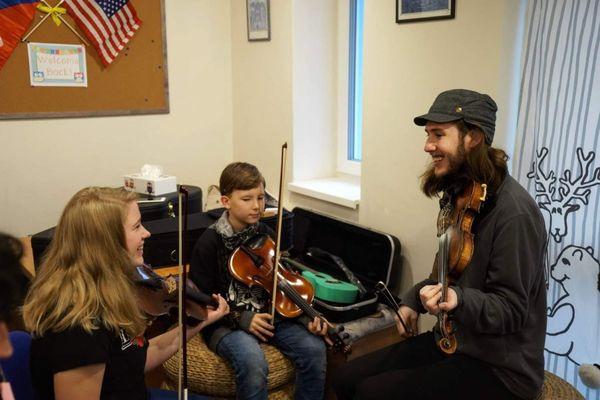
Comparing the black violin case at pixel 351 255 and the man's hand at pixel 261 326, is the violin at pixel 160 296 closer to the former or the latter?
the man's hand at pixel 261 326

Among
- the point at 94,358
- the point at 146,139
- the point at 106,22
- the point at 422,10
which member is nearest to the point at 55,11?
the point at 106,22

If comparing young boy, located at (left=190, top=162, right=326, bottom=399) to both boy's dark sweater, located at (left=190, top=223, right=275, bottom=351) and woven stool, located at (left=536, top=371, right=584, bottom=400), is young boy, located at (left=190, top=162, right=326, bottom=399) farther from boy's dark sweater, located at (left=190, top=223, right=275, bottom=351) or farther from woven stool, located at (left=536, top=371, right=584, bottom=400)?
woven stool, located at (left=536, top=371, right=584, bottom=400)

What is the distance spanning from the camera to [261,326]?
73.9 inches

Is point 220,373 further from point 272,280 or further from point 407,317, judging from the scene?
point 407,317

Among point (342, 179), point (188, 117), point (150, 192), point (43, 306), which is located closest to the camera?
point (43, 306)

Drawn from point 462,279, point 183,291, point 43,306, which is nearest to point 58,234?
point 43,306

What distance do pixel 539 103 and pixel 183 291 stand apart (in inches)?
50.7

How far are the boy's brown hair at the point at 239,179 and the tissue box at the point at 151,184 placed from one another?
809 mm

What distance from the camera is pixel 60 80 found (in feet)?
9.32

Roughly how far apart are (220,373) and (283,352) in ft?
0.73

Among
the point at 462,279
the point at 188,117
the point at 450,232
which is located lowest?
the point at 462,279

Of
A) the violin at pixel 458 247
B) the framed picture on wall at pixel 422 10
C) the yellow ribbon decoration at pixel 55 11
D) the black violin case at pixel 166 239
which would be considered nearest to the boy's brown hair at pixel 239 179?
the black violin case at pixel 166 239

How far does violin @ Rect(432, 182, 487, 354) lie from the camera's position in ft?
4.54

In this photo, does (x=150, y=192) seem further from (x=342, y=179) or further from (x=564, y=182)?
(x=564, y=182)
